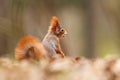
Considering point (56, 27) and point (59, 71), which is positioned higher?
point (56, 27)

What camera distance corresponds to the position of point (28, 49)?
2311mm

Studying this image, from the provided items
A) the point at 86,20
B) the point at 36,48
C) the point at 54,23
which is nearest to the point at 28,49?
the point at 36,48

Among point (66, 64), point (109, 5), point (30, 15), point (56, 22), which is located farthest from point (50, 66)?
point (109, 5)

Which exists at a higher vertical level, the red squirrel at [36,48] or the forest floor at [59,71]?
the red squirrel at [36,48]

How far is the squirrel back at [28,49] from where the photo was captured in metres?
2.28

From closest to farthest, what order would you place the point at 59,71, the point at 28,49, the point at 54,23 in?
the point at 59,71, the point at 28,49, the point at 54,23

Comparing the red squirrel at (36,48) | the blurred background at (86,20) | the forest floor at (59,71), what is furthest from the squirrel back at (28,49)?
the blurred background at (86,20)

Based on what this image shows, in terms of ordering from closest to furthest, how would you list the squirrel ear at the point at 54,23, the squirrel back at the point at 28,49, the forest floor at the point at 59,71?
the forest floor at the point at 59,71, the squirrel back at the point at 28,49, the squirrel ear at the point at 54,23

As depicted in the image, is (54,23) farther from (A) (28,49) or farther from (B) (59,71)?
(B) (59,71)

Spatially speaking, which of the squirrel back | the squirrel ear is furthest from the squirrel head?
the squirrel back

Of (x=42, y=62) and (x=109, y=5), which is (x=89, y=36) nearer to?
(x=109, y=5)

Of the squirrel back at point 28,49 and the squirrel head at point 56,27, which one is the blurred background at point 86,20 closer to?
the squirrel head at point 56,27

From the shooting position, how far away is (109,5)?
31.4 ft

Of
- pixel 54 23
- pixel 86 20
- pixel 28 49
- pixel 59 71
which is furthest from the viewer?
pixel 86 20
